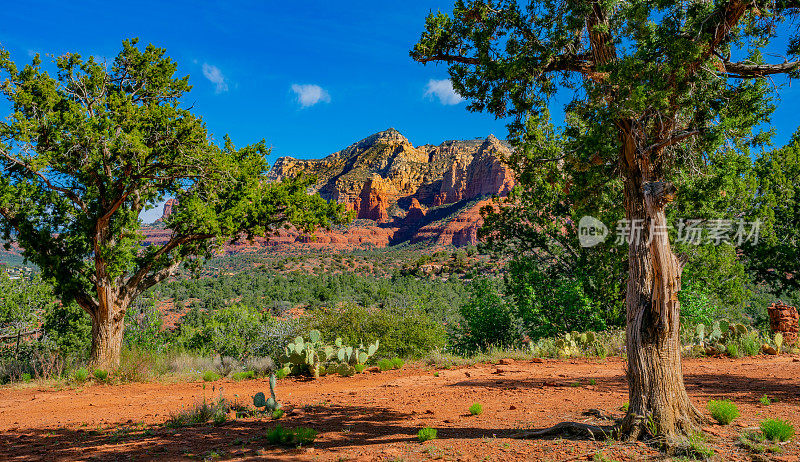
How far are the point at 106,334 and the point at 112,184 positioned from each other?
3712mm

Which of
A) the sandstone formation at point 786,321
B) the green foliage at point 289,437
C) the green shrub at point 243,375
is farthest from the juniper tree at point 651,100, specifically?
the sandstone formation at point 786,321

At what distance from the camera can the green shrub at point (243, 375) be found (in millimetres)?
10516

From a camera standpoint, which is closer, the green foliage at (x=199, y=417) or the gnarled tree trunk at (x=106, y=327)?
the green foliage at (x=199, y=417)

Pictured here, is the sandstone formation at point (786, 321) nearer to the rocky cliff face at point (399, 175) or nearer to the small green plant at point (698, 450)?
the small green plant at point (698, 450)

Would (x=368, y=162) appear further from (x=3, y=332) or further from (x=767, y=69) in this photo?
(x=767, y=69)

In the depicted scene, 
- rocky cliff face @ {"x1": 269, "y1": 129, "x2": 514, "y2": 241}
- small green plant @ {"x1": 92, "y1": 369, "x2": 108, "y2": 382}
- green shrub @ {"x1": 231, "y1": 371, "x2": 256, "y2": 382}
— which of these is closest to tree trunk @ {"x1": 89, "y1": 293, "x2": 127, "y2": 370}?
small green plant @ {"x1": 92, "y1": 369, "x2": 108, "y2": 382}

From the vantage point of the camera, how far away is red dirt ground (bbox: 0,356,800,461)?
4.41 meters

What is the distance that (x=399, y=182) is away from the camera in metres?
132

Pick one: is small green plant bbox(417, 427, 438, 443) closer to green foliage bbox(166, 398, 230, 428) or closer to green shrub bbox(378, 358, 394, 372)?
green foliage bbox(166, 398, 230, 428)

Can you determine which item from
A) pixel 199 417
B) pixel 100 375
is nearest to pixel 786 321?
pixel 199 417

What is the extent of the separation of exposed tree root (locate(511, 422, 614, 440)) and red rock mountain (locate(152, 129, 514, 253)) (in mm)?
97299

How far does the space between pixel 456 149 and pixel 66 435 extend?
5292 inches

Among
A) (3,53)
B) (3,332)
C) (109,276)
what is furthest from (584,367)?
(3,332)

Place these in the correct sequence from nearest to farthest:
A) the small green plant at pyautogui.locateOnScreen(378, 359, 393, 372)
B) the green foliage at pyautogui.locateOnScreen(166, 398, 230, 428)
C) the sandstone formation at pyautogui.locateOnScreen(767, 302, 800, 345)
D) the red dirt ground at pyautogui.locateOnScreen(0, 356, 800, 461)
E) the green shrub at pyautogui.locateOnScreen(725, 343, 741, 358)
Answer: the red dirt ground at pyautogui.locateOnScreen(0, 356, 800, 461)
the green foliage at pyautogui.locateOnScreen(166, 398, 230, 428)
the green shrub at pyautogui.locateOnScreen(725, 343, 741, 358)
the small green plant at pyautogui.locateOnScreen(378, 359, 393, 372)
the sandstone formation at pyautogui.locateOnScreen(767, 302, 800, 345)
